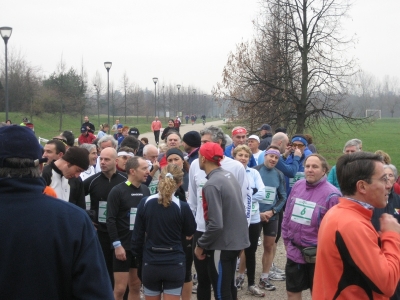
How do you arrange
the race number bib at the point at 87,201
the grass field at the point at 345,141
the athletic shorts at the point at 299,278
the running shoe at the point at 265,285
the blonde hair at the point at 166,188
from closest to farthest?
1. the blonde hair at the point at 166,188
2. the athletic shorts at the point at 299,278
3. the race number bib at the point at 87,201
4. the running shoe at the point at 265,285
5. the grass field at the point at 345,141

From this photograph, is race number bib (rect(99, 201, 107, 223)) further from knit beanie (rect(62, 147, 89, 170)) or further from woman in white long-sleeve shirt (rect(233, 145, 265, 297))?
woman in white long-sleeve shirt (rect(233, 145, 265, 297))

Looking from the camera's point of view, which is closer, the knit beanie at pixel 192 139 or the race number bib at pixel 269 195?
the knit beanie at pixel 192 139

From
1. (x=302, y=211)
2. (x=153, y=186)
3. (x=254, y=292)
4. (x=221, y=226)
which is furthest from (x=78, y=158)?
(x=254, y=292)

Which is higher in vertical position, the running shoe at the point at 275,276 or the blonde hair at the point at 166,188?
the blonde hair at the point at 166,188

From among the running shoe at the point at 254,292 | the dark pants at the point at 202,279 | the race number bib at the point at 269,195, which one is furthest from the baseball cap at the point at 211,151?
the running shoe at the point at 254,292

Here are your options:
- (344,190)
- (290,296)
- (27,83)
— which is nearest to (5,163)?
(344,190)

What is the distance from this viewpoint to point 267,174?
24.0ft

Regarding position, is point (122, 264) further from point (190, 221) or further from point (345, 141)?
point (345, 141)

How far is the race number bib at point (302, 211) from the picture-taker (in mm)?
5055

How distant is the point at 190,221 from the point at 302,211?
3.91 ft

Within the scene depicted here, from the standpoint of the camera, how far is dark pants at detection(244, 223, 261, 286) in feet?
22.1

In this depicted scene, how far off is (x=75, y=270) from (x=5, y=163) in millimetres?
584

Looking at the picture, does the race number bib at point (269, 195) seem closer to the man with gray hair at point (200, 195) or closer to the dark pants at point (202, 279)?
the man with gray hair at point (200, 195)

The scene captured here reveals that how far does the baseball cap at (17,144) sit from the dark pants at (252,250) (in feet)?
15.7
